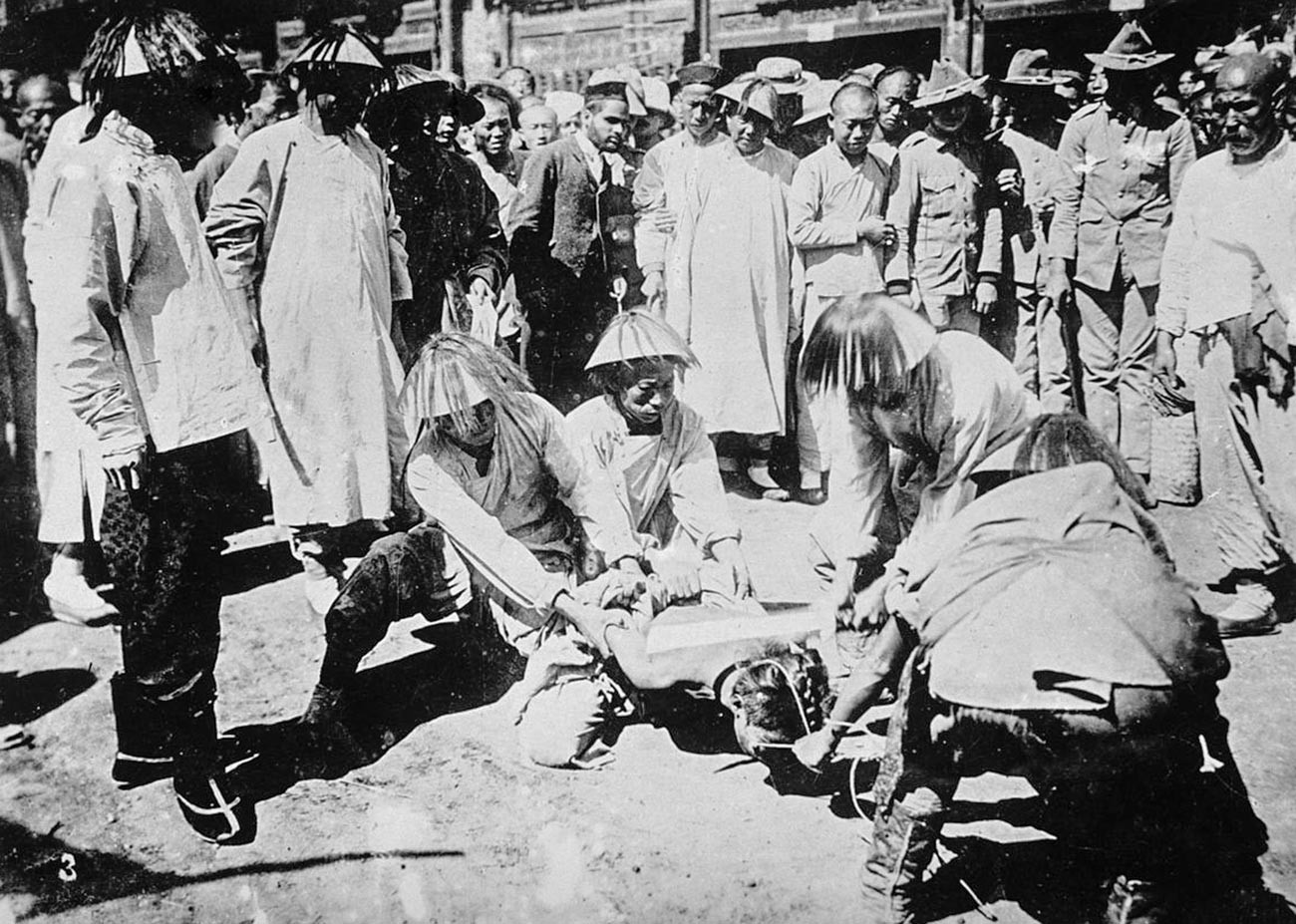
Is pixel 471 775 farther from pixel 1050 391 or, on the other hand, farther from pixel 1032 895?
pixel 1050 391

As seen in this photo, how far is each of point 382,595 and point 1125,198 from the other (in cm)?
313

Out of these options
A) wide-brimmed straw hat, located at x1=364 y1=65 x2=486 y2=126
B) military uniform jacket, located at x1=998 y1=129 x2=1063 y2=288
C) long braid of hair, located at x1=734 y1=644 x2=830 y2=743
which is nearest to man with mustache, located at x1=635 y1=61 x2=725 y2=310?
wide-brimmed straw hat, located at x1=364 y1=65 x2=486 y2=126

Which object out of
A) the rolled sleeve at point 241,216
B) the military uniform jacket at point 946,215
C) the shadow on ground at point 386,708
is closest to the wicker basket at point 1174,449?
the military uniform jacket at point 946,215

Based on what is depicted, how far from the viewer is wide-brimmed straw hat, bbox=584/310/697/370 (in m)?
2.84

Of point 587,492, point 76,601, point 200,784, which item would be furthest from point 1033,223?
point 76,601

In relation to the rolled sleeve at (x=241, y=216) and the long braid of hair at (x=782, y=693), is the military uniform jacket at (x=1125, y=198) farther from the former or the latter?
the rolled sleeve at (x=241, y=216)

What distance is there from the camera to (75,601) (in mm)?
3383

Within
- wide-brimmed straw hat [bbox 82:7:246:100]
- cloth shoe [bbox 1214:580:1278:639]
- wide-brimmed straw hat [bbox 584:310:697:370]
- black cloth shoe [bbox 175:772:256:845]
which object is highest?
wide-brimmed straw hat [bbox 82:7:246:100]

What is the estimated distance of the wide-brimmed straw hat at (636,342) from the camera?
112 inches

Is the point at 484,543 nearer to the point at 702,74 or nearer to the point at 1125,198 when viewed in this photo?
the point at 702,74

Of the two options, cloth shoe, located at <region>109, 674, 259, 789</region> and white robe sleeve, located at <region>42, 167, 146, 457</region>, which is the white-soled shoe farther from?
white robe sleeve, located at <region>42, 167, 146, 457</region>

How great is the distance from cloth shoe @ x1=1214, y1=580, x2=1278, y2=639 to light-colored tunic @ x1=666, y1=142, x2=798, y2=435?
1.89 meters

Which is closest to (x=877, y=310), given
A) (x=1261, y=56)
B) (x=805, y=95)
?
(x=1261, y=56)

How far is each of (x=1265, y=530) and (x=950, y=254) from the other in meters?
1.51
